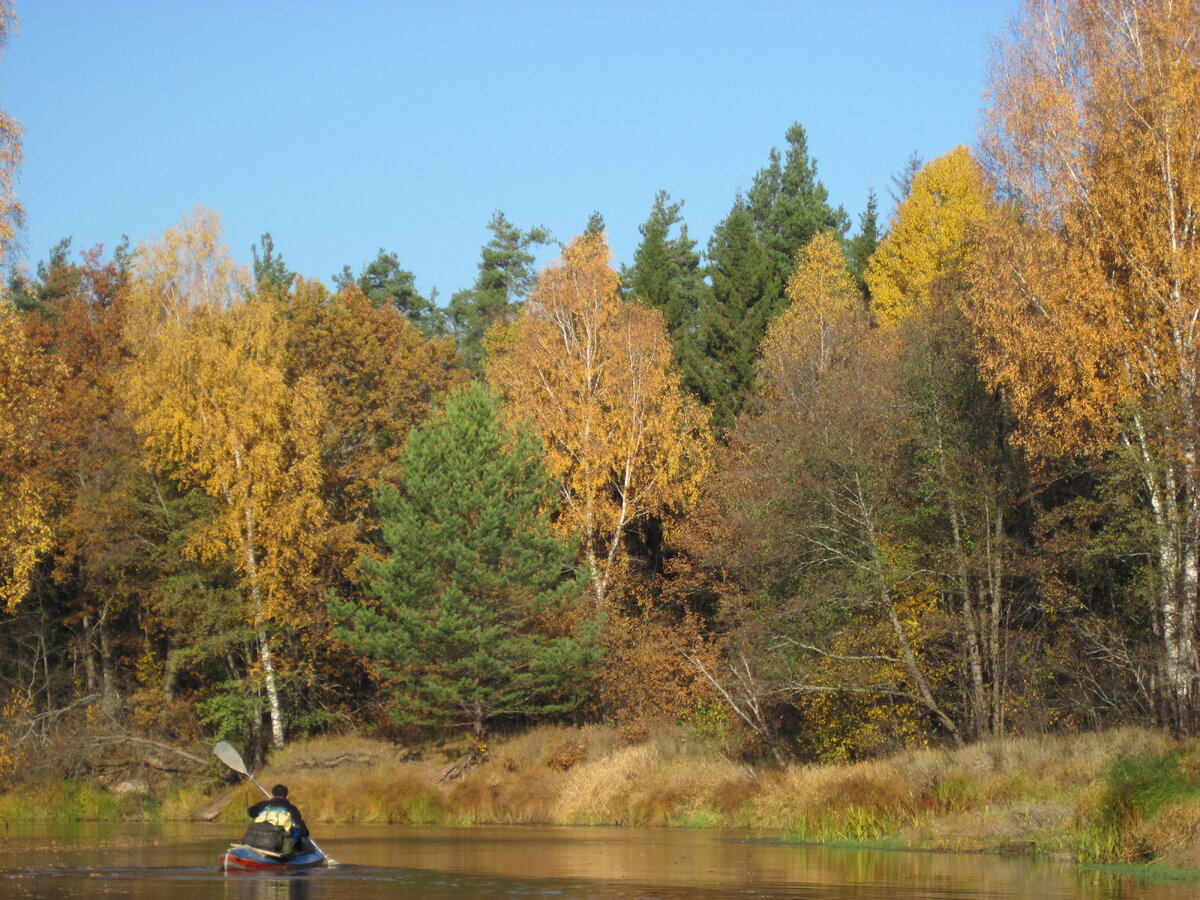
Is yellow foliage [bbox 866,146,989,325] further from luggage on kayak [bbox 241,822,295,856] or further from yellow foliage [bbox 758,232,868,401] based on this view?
luggage on kayak [bbox 241,822,295,856]

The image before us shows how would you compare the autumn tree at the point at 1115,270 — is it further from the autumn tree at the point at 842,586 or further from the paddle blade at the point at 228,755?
the paddle blade at the point at 228,755

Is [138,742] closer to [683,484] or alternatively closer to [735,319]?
[683,484]

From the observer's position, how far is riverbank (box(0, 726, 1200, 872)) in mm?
22000

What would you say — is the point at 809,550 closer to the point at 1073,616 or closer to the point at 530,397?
the point at 1073,616

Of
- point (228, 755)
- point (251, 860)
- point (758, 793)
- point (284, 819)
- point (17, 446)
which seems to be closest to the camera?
point (251, 860)

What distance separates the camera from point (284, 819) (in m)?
Result: 22.8

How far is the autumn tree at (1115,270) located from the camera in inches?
1035

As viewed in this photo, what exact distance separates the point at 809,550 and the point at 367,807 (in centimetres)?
1415

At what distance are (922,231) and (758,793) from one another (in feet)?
90.8

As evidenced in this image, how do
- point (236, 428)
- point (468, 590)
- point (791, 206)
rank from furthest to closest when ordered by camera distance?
point (791, 206) < point (236, 428) < point (468, 590)

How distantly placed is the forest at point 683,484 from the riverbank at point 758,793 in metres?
1.67

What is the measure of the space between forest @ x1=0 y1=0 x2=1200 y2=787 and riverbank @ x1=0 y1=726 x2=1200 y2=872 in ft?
5.47

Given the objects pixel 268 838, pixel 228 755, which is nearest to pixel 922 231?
pixel 228 755

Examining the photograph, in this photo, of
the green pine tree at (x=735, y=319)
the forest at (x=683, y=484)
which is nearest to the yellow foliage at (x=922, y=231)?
the forest at (x=683, y=484)
